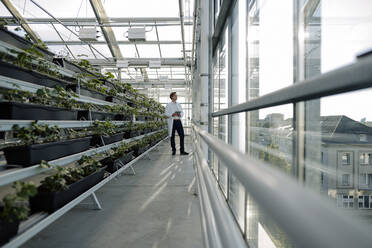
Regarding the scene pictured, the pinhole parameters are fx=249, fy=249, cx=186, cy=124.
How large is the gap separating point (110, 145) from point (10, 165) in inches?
64.2

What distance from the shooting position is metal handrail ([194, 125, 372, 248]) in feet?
0.42

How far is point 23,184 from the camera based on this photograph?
4.56 ft

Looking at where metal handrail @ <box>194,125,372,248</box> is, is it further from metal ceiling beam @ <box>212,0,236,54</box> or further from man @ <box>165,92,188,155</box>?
man @ <box>165,92,188,155</box>

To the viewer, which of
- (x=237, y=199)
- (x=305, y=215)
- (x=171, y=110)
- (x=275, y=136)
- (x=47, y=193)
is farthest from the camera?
(x=171, y=110)

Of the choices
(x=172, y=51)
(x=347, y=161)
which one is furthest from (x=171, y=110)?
(x=172, y=51)

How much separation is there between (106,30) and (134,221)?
9.67m

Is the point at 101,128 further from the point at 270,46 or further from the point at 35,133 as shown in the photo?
the point at 270,46

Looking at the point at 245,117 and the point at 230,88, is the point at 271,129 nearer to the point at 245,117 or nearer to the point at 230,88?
the point at 245,117

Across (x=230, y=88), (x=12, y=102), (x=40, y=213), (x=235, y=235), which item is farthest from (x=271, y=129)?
(x=12, y=102)

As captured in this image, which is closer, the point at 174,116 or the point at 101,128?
the point at 101,128

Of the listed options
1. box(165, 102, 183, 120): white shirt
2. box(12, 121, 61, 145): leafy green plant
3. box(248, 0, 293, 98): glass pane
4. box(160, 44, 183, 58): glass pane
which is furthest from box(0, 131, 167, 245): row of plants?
box(160, 44, 183, 58): glass pane

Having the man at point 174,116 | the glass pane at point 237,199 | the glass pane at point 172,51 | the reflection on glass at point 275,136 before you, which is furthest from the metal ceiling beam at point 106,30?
the reflection on glass at point 275,136

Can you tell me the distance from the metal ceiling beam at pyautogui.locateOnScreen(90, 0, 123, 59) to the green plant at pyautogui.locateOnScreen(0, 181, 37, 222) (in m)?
8.94

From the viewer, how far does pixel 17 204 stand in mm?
1328
